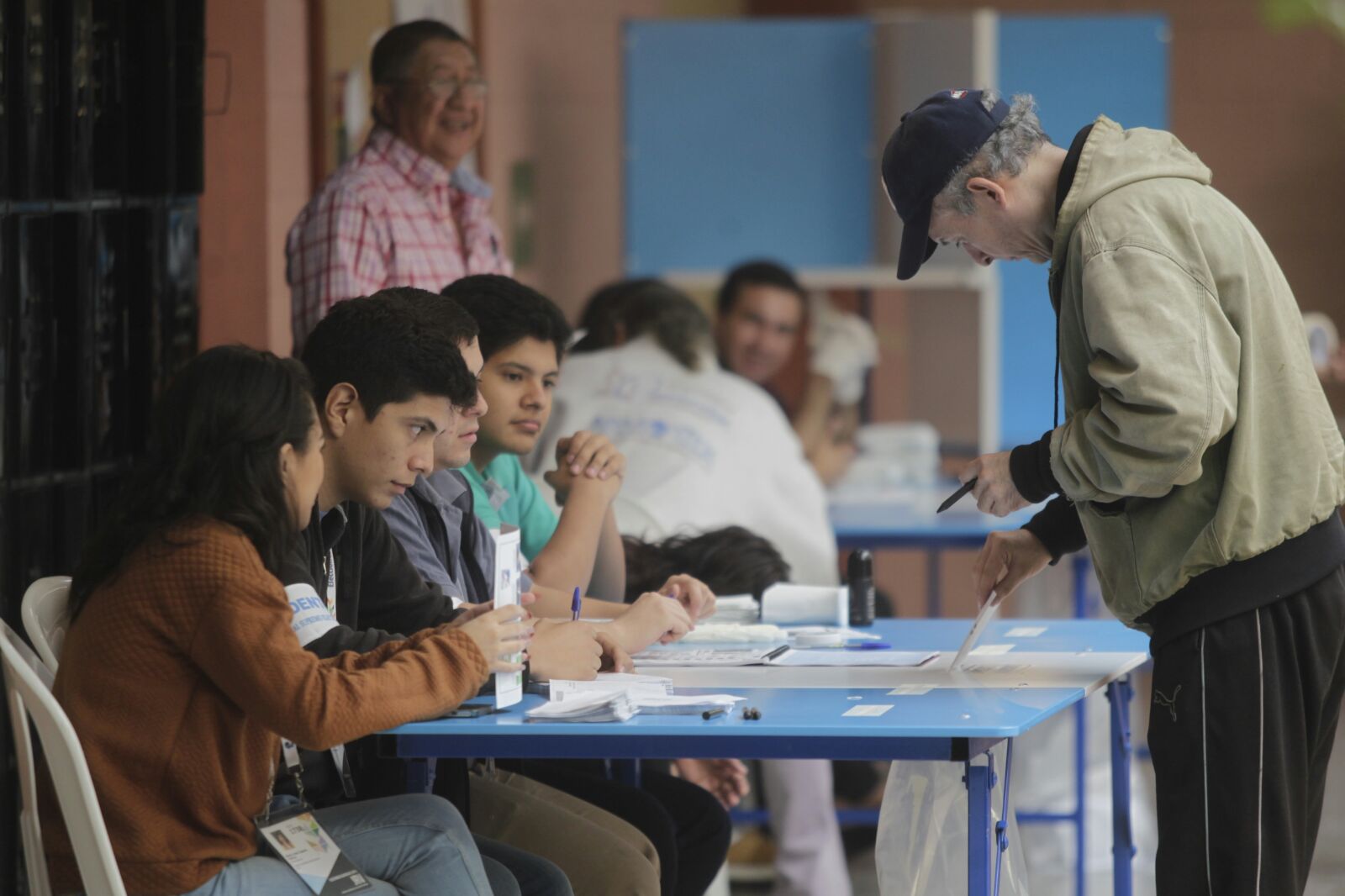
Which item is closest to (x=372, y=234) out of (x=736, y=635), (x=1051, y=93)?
(x=736, y=635)

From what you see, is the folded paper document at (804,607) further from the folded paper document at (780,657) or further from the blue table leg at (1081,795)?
the blue table leg at (1081,795)

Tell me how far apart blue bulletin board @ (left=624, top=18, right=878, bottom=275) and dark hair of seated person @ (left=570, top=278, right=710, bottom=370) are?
125cm

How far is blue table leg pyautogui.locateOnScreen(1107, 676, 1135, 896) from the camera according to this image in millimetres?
2625

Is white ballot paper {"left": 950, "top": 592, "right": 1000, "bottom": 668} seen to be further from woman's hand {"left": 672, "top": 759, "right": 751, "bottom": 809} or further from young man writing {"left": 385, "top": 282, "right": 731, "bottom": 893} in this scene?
woman's hand {"left": 672, "top": 759, "right": 751, "bottom": 809}

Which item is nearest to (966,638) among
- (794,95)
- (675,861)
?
(675,861)

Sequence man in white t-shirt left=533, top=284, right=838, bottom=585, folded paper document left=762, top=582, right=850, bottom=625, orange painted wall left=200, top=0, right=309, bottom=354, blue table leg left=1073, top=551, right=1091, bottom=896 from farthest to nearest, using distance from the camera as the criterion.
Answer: man in white t-shirt left=533, top=284, right=838, bottom=585, orange painted wall left=200, top=0, right=309, bottom=354, blue table leg left=1073, top=551, right=1091, bottom=896, folded paper document left=762, top=582, right=850, bottom=625

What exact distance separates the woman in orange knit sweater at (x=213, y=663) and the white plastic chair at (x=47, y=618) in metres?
0.18

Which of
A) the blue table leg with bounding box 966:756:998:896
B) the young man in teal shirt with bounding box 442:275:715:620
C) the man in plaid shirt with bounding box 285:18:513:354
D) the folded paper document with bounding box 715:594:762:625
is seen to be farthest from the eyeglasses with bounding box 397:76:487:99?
the blue table leg with bounding box 966:756:998:896

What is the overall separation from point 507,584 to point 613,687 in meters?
0.19

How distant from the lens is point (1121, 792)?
2.66 meters

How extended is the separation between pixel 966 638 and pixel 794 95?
3.38 metres

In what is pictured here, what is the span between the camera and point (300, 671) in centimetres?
175

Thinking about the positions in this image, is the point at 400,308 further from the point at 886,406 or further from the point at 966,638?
the point at 886,406

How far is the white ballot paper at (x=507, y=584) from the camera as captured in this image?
1998mm
